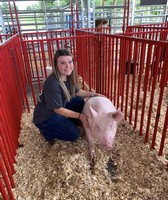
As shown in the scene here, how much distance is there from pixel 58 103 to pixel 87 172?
34.3 inches

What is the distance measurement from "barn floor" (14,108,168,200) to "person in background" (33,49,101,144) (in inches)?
9.4

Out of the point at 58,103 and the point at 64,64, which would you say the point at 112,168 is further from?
the point at 64,64

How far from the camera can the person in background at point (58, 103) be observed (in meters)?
2.20

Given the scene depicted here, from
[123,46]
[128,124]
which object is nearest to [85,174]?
[128,124]

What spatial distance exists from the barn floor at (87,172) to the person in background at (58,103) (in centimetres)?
24

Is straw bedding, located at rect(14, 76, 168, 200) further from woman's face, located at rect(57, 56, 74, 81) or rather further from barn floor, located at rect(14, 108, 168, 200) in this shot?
woman's face, located at rect(57, 56, 74, 81)

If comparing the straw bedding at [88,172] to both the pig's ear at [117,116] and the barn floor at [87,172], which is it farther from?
the pig's ear at [117,116]

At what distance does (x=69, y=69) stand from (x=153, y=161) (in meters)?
1.53

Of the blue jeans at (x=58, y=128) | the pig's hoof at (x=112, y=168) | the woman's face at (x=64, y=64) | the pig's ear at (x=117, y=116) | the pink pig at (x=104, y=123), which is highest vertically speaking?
the woman's face at (x=64, y=64)

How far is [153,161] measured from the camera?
2221 mm

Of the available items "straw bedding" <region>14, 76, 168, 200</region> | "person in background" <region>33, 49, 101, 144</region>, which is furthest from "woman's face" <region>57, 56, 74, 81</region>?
"straw bedding" <region>14, 76, 168, 200</region>

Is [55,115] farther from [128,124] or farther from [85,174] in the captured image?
[128,124]

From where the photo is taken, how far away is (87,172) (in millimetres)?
2096

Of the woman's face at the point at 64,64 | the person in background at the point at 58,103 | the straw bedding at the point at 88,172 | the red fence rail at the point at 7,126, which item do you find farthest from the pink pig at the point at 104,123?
the red fence rail at the point at 7,126
